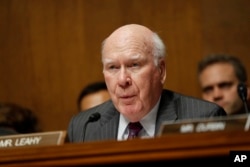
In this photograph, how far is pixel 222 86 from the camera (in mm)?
3320

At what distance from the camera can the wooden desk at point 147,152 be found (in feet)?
3.98

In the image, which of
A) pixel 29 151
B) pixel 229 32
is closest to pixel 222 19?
pixel 229 32

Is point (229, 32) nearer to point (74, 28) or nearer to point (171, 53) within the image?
point (171, 53)

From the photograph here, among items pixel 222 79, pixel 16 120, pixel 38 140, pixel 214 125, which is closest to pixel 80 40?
pixel 16 120

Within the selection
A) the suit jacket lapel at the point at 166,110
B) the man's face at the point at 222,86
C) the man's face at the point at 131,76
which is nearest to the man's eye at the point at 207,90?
the man's face at the point at 222,86

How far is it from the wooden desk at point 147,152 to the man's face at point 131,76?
74 centimetres

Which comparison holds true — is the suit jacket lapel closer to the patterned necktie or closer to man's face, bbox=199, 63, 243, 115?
the patterned necktie

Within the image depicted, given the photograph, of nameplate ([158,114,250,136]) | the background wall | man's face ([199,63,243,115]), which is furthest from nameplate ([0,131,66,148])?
the background wall

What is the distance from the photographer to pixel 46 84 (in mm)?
3910

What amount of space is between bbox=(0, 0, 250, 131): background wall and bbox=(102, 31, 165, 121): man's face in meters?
1.53

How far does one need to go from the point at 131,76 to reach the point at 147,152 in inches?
34.3

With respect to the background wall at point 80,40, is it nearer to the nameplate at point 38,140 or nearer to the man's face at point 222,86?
the man's face at point 222,86

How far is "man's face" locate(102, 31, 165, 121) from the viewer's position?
211 cm

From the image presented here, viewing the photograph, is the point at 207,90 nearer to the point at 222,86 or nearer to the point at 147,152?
the point at 222,86
